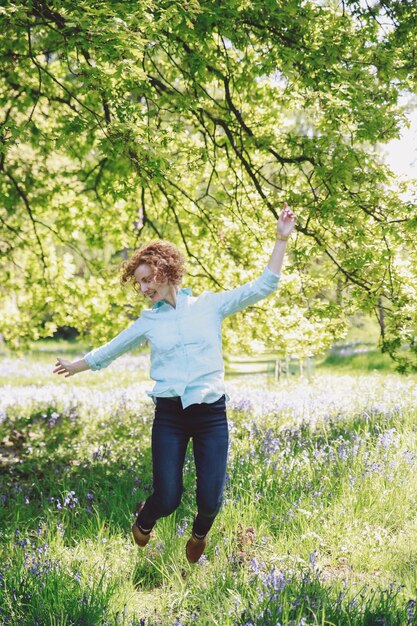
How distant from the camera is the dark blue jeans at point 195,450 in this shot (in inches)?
144

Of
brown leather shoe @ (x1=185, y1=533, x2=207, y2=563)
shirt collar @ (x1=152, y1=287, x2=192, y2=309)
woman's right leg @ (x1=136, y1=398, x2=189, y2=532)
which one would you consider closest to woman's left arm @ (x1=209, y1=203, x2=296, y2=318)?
shirt collar @ (x1=152, y1=287, x2=192, y2=309)

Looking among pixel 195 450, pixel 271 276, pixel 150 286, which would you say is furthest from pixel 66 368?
pixel 271 276

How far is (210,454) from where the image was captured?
366 centimetres

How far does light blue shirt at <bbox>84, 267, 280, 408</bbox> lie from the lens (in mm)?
3658

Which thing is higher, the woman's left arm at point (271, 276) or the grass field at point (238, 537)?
the woman's left arm at point (271, 276)

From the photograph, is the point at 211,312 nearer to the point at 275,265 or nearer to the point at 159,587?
the point at 275,265

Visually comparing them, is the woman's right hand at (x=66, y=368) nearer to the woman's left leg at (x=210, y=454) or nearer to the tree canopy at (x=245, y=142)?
the woman's left leg at (x=210, y=454)

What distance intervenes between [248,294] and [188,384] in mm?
632

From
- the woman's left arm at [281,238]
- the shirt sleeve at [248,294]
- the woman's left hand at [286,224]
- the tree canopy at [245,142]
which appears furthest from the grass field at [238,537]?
the woman's left hand at [286,224]

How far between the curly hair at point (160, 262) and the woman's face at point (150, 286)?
0.10 feet

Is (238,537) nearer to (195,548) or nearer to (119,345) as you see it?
(195,548)

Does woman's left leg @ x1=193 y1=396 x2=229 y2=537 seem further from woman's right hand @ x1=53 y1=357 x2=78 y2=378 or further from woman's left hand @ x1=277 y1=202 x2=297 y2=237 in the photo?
woman's left hand @ x1=277 y1=202 x2=297 y2=237

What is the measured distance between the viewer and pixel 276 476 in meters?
5.06

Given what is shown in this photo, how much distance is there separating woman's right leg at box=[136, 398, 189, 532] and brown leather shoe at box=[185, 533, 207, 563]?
10.2 inches
